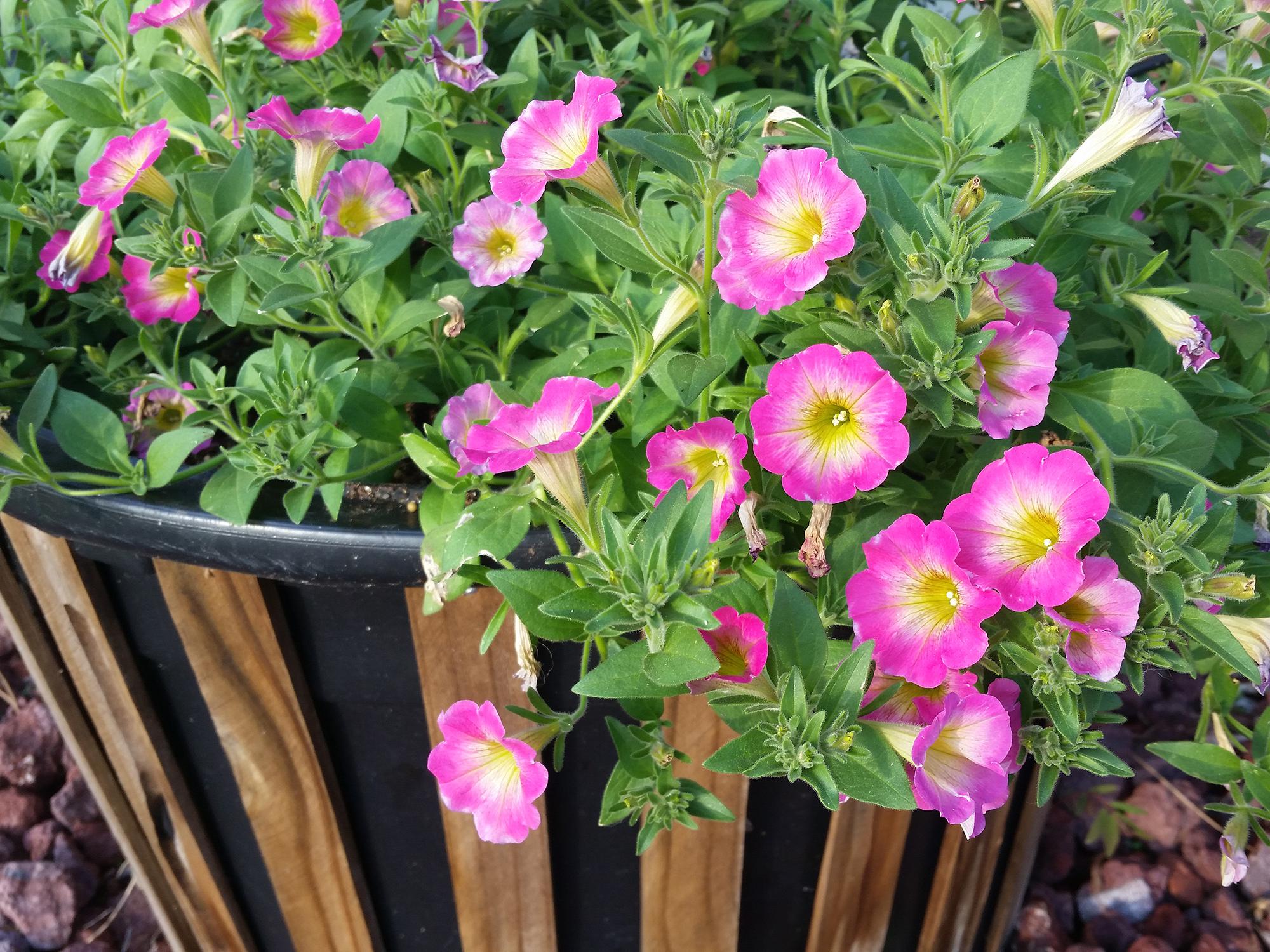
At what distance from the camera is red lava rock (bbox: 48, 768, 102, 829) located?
5.52 feet

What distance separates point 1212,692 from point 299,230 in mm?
835

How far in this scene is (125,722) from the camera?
107cm

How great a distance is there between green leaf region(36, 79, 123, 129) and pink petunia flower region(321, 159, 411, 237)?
282 millimetres

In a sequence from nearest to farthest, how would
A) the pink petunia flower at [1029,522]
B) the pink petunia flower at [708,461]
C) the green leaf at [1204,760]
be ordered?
the pink petunia flower at [1029,522]
the pink petunia flower at [708,461]
the green leaf at [1204,760]

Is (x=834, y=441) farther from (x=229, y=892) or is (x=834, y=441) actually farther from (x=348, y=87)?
(x=229, y=892)

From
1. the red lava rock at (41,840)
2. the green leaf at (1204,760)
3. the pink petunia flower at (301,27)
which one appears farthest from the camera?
the red lava rock at (41,840)

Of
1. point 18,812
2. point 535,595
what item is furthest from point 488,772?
point 18,812

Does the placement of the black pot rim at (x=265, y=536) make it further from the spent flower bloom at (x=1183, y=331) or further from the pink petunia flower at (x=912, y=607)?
the spent flower bloom at (x=1183, y=331)

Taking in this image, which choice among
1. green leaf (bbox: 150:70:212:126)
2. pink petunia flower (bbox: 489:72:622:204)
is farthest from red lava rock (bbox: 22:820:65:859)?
pink petunia flower (bbox: 489:72:622:204)

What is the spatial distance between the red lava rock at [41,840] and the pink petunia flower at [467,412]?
130 centimetres

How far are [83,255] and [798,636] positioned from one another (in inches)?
26.2

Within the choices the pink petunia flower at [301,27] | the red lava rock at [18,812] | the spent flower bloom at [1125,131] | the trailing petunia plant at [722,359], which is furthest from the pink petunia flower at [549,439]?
the red lava rock at [18,812]

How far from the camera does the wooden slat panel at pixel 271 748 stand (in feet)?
2.87

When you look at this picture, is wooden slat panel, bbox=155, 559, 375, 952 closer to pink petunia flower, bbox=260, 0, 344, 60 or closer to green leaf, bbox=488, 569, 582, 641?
green leaf, bbox=488, 569, 582, 641
